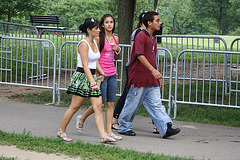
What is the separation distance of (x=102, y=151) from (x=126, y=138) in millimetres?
1132

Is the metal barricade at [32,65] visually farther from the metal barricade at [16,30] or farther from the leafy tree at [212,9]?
the leafy tree at [212,9]

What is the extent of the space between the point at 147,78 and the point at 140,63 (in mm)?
249

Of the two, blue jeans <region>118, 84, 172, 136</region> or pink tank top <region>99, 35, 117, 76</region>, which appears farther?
blue jeans <region>118, 84, 172, 136</region>

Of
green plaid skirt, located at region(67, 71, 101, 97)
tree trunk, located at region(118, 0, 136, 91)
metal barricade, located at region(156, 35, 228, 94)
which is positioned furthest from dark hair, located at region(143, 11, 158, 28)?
metal barricade, located at region(156, 35, 228, 94)

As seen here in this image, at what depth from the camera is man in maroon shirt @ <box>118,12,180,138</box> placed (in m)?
6.77

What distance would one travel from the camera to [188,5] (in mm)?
69688

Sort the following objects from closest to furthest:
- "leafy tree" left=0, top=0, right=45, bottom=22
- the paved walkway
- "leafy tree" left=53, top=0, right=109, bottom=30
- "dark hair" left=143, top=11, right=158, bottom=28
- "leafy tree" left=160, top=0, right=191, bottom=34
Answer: the paved walkway, "dark hair" left=143, top=11, right=158, bottom=28, "leafy tree" left=0, top=0, right=45, bottom=22, "leafy tree" left=53, top=0, right=109, bottom=30, "leafy tree" left=160, top=0, right=191, bottom=34

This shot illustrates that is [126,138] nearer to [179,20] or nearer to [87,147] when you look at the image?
[87,147]

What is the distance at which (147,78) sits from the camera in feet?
22.6

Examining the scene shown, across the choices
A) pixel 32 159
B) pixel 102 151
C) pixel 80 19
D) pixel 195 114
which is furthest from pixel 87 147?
pixel 80 19

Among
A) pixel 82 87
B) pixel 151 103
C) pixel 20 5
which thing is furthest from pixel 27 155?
pixel 20 5

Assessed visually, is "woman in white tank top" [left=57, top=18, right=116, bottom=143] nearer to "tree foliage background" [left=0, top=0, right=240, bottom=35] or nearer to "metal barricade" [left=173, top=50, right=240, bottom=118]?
"metal barricade" [left=173, top=50, right=240, bottom=118]

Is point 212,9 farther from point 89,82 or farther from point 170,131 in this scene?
point 89,82

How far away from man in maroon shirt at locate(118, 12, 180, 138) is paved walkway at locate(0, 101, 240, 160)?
31cm
